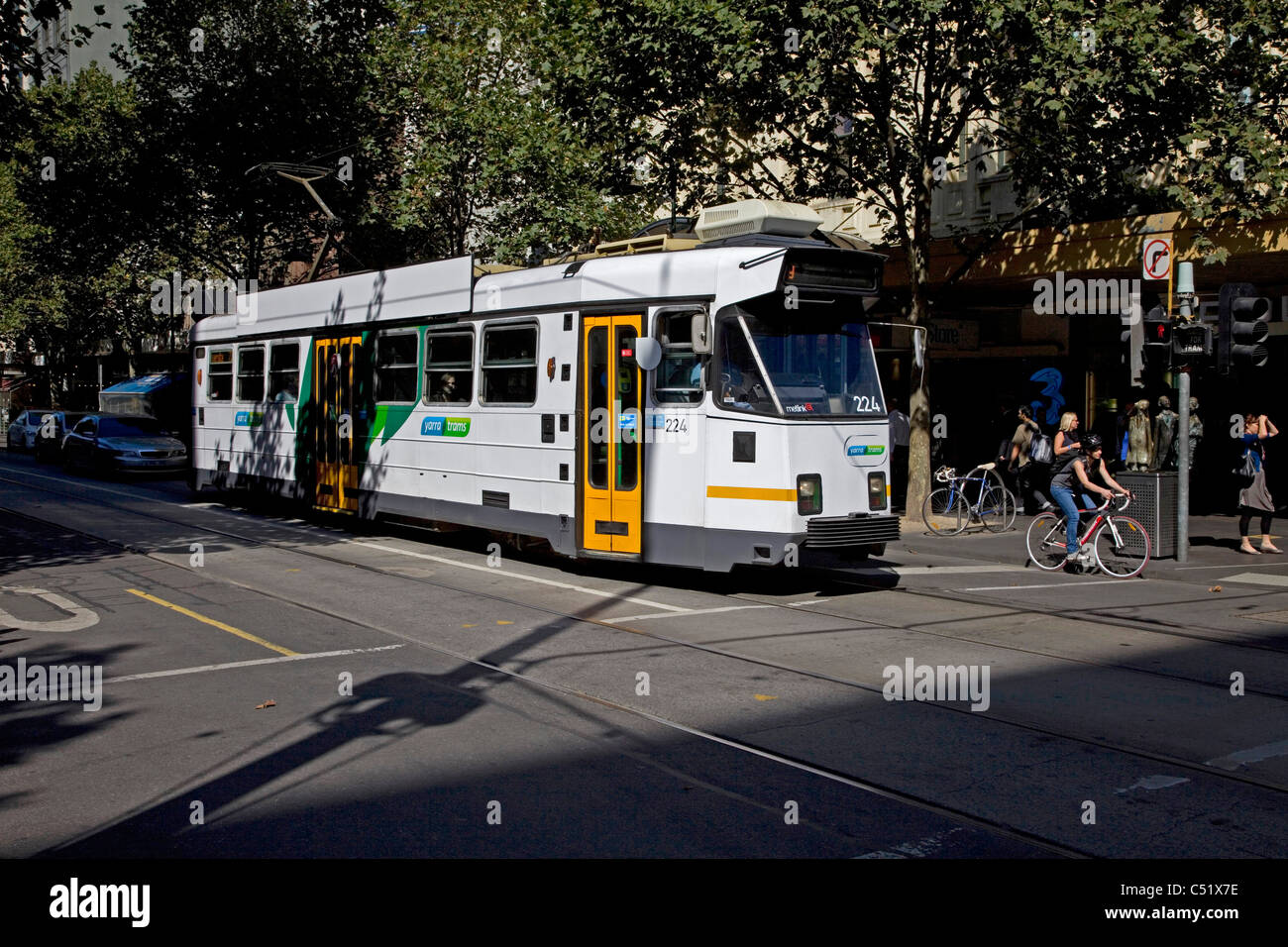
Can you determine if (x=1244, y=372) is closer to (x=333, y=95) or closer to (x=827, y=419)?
(x=827, y=419)

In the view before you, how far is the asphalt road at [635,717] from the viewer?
527 cm

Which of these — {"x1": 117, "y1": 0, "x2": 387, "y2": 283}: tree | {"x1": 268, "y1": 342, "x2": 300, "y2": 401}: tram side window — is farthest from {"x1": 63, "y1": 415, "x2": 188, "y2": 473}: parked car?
{"x1": 268, "y1": 342, "x2": 300, "y2": 401}: tram side window

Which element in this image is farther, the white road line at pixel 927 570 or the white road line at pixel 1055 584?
the white road line at pixel 927 570

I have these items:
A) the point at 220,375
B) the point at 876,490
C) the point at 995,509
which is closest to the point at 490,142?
the point at 220,375

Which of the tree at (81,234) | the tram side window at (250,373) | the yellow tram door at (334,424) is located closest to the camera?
the yellow tram door at (334,424)

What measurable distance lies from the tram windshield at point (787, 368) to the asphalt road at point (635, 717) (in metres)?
1.86

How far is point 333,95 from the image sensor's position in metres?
34.0

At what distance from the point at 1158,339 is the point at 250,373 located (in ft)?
43.8

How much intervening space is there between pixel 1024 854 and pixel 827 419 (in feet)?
21.9

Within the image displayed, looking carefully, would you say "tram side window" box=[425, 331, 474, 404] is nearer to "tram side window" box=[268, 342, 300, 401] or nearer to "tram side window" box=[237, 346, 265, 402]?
"tram side window" box=[268, 342, 300, 401]

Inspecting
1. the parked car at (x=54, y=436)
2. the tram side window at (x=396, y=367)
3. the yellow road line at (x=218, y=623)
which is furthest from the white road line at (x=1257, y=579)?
the parked car at (x=54, y=436)

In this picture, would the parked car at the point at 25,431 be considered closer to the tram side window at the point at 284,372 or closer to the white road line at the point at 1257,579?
the tram side window at the point at 284,372

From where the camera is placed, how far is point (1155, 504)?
48.6ft
